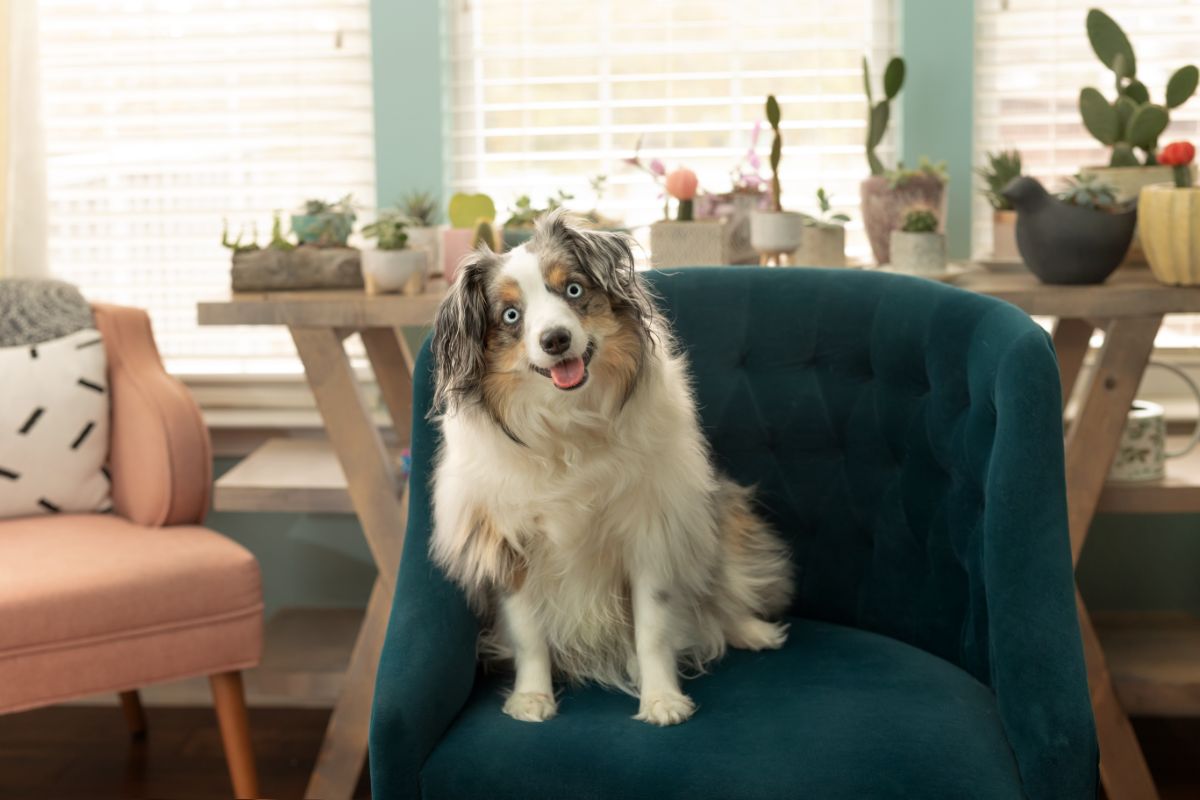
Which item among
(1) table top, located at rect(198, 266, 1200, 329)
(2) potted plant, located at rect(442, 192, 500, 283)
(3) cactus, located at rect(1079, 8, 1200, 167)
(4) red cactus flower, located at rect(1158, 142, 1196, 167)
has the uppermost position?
(3) cactus, located at rect(1079, 8, 1200, 167)

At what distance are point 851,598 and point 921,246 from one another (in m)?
0.73

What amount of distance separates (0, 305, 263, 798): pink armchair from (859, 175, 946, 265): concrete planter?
1.29m

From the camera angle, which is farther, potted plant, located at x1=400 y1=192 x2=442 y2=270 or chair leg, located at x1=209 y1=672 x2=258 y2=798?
potted plant, located at x1=400 y1=192 x2=442 y2=270

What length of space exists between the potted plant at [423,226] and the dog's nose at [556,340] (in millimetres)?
1021

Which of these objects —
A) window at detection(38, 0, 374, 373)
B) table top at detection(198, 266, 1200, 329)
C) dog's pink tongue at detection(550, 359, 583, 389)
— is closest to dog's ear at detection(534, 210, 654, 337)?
dog's pink tongue at detection(550, 359, 583, 389)

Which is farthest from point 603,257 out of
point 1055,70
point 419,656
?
point 1055,70

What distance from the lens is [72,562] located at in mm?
2152

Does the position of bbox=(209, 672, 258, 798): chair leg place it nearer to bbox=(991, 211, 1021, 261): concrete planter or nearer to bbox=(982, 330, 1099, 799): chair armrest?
bbox=(982, 330, 1099, 799): chair armrest

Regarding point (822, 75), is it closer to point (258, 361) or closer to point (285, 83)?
point (285, 83)

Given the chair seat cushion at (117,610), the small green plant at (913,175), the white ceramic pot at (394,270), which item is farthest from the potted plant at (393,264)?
the small green plant at (913,175)

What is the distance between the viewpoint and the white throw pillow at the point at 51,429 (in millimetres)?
2443

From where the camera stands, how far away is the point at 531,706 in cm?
155

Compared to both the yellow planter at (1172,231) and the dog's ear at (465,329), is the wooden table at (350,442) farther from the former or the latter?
the yellow planter at (1172,231)

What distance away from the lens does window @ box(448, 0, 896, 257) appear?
111 inches
